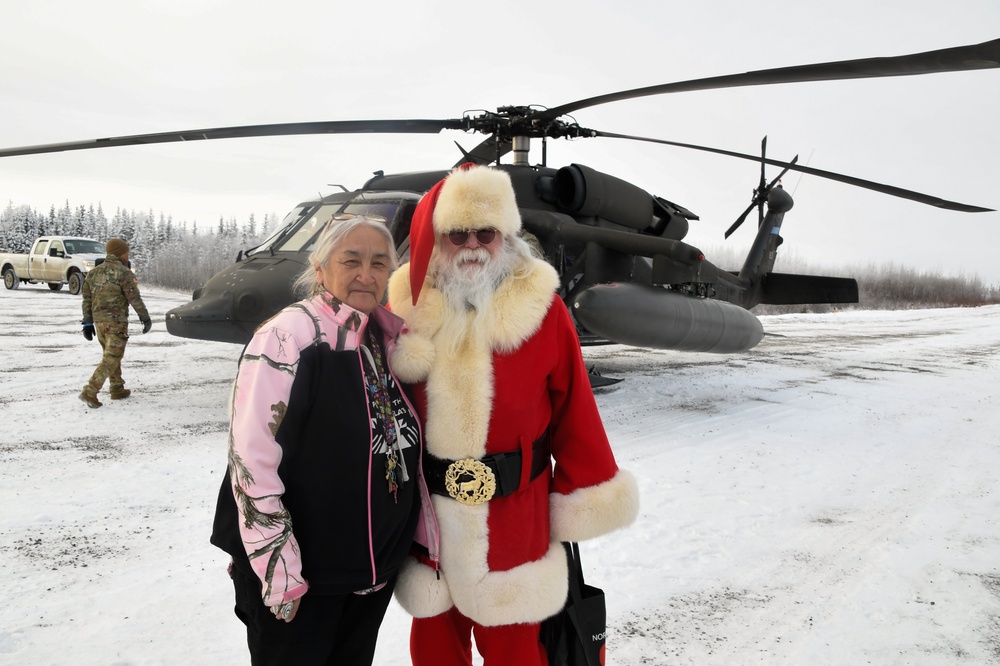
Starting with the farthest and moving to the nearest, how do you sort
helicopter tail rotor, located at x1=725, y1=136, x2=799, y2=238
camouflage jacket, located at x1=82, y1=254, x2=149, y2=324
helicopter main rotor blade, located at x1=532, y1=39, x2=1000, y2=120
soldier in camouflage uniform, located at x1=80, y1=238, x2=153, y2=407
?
1. helicopter tail rotor, located at x1=725, y1=136, x2=799, y2=238
2. camouflage jacket, located at x1=82, y1=254, x2=149, y2=324
3. soldier in camouflage uniform, located at x1=80, y1=238, x2=153, y2=407
4. helicopter main rotor blade, located at x1=532, y1=39, x2=1000, y2=120

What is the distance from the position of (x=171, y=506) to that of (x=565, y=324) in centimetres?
298

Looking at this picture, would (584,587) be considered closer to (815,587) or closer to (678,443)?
(815,587)

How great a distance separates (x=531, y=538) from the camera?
6.09ft

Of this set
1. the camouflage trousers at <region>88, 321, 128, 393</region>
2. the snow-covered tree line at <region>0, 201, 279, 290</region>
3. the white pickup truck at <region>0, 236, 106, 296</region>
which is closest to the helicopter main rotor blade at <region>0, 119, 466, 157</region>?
the camouflage trousers at <region>88, 321, 128, 393</region>

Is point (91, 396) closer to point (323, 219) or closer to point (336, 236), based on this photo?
point (323, 219)

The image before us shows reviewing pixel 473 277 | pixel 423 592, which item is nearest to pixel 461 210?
pixel 473 277

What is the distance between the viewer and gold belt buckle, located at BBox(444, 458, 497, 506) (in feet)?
5.88

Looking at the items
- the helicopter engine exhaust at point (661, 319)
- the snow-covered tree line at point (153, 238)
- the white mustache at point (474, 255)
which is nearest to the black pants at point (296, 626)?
the white mustache at point (474, 255)

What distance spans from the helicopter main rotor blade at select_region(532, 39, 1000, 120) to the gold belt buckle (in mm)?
3032

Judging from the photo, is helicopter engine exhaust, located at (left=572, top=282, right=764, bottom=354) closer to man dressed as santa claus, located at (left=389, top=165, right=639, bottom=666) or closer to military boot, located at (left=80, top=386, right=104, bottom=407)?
man dressed as santa claus, located at (left=389, top=165, right=639, bottom=666)

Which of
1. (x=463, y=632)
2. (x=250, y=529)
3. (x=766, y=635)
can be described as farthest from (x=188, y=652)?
(x=766, y=635)

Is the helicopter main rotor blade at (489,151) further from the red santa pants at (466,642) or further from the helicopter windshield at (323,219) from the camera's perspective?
the red santa pants at (466,642)

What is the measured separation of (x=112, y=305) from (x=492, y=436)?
6.02 m

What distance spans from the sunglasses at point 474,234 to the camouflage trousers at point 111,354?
543cm
